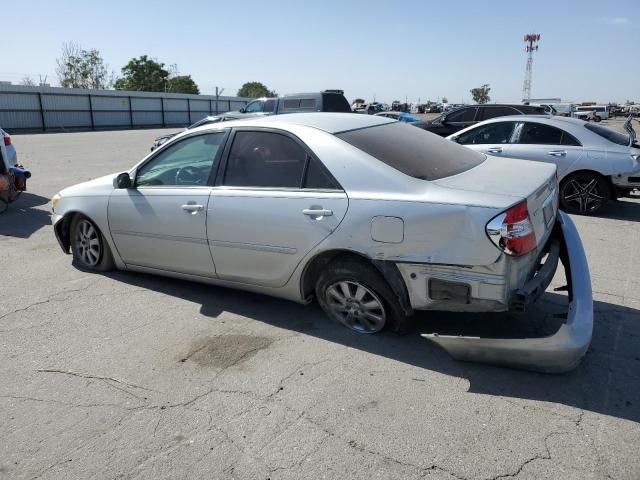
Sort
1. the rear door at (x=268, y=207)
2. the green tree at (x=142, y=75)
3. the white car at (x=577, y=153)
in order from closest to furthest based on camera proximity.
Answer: the rear door at (x=268, y=207), the white car at (x=577, y=153), the green tree at (x=142, y=75)

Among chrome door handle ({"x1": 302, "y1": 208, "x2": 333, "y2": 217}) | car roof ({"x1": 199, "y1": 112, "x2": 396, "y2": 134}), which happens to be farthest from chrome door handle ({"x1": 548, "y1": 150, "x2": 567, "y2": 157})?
chrome door handle ({"x1": 302, "y1": 208, "x2": 333, "y2": 217})

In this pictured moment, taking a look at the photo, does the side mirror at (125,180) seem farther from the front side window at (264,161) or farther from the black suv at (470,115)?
the black suv at (470,115)

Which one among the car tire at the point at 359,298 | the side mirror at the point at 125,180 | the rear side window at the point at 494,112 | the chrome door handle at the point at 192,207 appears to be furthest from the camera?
the rear side window at the point at 494,112

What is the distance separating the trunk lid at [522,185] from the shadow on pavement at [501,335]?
0.79 metres

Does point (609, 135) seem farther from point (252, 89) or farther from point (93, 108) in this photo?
point (252, 89)

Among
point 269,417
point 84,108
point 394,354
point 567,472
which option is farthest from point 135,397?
point 84,108

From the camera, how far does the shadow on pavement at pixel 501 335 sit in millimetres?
3102

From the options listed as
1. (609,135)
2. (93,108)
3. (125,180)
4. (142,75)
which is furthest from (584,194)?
(142,75)

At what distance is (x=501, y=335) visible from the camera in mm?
3824

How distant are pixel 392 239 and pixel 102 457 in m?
2.07

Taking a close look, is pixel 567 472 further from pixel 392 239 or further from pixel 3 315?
pixel 3 315

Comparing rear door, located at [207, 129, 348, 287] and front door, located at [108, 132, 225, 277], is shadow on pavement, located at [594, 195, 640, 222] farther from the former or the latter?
front door, located at [108, 132, 225, 277]

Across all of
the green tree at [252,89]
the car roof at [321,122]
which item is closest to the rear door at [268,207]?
the car roof at [321,122]

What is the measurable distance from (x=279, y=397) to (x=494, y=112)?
1251 cm
